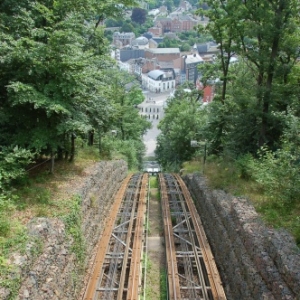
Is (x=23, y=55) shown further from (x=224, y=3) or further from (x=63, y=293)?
(x=224, y=3)

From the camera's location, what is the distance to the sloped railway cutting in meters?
11.8

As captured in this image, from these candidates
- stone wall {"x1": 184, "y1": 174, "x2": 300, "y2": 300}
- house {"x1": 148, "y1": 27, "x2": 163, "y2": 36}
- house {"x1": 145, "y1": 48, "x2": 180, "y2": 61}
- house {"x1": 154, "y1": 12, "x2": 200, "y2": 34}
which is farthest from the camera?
house {"x1": 154, "y1": 12, "x2": 200, "y2": 34}

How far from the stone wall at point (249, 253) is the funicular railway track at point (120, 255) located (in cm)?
318

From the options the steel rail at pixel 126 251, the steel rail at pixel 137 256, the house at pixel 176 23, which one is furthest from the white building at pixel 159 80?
the steel rail at pixel 137 256

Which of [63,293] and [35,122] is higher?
[35,122]

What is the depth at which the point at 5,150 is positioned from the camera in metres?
11.7

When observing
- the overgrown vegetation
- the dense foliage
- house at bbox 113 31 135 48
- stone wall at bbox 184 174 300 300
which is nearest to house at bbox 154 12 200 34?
house at bbox 113 31 135 48

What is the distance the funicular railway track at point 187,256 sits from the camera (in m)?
11.9

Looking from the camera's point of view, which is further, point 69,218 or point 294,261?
point 69,218

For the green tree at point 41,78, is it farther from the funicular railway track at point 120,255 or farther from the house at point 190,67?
the house at point 190,67

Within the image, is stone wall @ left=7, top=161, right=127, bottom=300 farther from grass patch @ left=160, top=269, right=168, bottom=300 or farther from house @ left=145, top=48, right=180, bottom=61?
house @ left=145, top=48, right=180, bottom=61

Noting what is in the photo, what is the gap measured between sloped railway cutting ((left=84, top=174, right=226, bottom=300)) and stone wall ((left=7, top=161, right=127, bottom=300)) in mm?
730

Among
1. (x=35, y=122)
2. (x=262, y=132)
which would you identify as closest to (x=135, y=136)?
(x=262, y=132)

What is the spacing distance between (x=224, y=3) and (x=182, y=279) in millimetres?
16680
